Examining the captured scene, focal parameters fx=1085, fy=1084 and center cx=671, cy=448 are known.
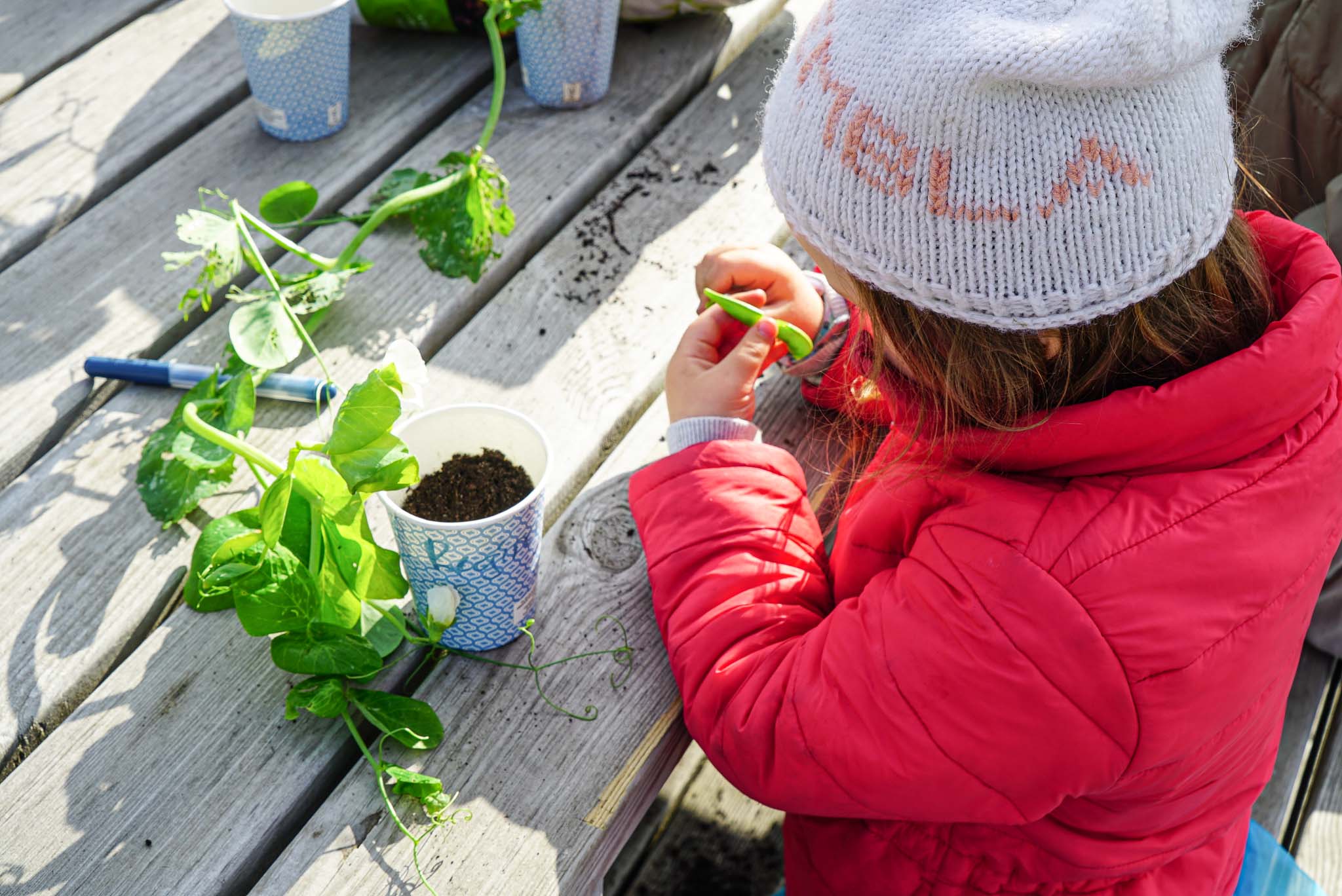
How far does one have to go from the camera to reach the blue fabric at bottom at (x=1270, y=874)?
3.45 ft

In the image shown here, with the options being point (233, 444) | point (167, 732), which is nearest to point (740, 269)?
point (233, 444)

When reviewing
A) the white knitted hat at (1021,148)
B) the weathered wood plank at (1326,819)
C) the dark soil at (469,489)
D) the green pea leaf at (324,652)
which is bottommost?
the weathered wood plank at (1326,819)

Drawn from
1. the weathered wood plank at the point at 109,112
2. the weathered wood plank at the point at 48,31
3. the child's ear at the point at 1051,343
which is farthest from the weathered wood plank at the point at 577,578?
the weathered wood plank at the point at 48,31

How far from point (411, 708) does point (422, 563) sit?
109 millimetres

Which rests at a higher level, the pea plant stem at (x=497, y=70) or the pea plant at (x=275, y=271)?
the pea plant stem at (x=497, y=70)

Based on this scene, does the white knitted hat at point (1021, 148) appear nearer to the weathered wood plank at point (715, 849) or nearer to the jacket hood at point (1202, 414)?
the jacket hood at point (1202, 414)

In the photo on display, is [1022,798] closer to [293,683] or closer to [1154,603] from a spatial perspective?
[1154,603]

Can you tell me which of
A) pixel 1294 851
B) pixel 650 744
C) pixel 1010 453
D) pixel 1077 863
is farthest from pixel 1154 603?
pixel 1294 851

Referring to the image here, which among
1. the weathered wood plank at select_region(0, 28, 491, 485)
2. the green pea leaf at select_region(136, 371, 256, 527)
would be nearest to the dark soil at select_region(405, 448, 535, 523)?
the green pea leaf at select_region(136, 371, 256, 527)

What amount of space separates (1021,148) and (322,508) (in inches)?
20.5

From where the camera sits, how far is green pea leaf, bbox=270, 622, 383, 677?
810 millimetres

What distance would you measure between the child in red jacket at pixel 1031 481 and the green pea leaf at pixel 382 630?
21 centimetres

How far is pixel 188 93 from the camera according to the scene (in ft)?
4.44

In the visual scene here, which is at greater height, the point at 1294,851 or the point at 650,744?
the point at 650,744
